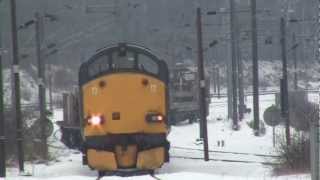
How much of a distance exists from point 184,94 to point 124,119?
29476 mm

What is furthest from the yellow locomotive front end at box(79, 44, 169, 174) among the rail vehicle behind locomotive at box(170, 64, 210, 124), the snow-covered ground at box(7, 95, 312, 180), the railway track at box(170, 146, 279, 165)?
the rail vehicle behind locomotive at box(170, 64, 210, 124)

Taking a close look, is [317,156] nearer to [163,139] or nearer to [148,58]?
[163,139]

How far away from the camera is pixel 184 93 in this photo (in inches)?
1809

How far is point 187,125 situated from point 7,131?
22.1 metres

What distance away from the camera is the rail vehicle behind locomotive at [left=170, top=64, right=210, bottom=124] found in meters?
44.4

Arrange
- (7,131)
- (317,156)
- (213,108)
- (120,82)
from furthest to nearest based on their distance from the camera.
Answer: (213,108) → (7,131) → (120,82) → (317,156)

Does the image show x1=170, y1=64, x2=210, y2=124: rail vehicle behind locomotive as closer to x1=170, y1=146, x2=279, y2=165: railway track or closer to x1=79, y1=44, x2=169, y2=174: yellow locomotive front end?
x1=170, y1=146, x2=279, y2=165: railway track

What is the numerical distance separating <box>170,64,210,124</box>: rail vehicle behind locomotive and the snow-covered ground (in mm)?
2957

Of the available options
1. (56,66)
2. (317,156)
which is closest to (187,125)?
(317,156)

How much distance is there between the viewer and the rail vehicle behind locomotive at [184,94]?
44406mm

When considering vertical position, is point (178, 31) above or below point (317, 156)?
above

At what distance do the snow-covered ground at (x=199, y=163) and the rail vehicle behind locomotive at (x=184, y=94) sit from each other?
296cm

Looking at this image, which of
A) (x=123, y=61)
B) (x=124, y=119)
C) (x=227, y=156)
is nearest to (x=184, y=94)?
(x=227, y=156)

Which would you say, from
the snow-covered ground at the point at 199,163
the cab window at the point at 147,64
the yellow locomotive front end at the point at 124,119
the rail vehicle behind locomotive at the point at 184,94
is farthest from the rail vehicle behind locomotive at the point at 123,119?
the rail vehicle behind locomotive at the point at 184,94
